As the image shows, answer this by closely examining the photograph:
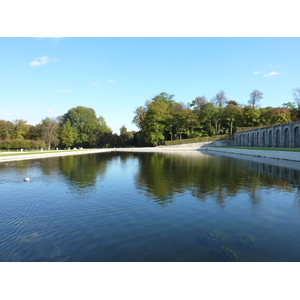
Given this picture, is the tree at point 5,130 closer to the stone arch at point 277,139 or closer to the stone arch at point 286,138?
the stone arch at point 277,139

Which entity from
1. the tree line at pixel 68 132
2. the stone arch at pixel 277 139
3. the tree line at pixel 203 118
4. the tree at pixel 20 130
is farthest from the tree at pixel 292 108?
the tree at pixel 20 130

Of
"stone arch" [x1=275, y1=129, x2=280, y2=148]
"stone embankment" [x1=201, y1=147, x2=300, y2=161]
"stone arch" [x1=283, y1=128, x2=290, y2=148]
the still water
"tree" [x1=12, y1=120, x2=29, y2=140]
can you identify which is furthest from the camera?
"tree" [x1=12, y1=120, x2=29, y2=140]

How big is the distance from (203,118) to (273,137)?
23.2 m

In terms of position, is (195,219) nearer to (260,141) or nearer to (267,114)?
(260,141)

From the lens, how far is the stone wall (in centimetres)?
3625

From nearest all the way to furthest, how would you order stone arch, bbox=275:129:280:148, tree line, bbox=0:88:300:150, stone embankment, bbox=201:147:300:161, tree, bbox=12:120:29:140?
stone embankment, bbox=201:147:300:161, stone arch, bbox=275:129:280:148, tree line, bbox=0:88:300:150, tree, bbox=12:120:29:140

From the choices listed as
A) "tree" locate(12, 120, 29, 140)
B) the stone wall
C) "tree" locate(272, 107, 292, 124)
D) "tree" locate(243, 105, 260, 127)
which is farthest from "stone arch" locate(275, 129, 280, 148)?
"tree" locate(12, 120, 29, 140)

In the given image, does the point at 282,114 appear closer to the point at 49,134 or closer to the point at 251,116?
the point at 251,116

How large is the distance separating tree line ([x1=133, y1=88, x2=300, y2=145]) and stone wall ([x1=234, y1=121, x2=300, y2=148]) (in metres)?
7.01

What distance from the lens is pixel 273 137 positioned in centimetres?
4319

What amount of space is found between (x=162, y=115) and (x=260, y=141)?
2755 cm

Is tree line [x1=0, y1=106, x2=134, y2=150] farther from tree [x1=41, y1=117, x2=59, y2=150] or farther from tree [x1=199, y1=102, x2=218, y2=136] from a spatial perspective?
tree [x1=199, y1=102, x2=218, y2=136]

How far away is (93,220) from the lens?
6371mm
